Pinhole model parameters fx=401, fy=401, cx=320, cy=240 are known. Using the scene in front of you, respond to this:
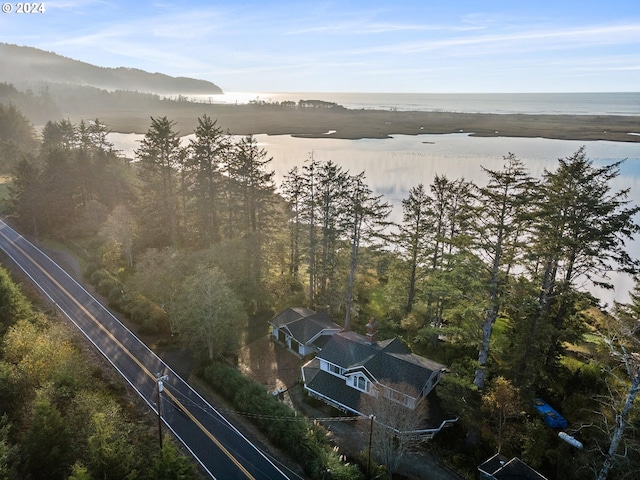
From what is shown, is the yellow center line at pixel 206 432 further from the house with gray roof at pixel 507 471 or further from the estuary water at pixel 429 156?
the estuary water at pixel 429 156

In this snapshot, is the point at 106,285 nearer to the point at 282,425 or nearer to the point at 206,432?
the point at 206,432

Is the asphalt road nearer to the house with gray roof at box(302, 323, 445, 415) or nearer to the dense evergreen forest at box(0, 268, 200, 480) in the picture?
the dense evergreen forest at box(0, 268, 200, 480)

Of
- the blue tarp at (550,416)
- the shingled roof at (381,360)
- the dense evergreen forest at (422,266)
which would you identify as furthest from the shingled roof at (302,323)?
the blue tarp at (550,416)


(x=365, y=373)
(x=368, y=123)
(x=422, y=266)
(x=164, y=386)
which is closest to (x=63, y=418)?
(x=164, y=386)

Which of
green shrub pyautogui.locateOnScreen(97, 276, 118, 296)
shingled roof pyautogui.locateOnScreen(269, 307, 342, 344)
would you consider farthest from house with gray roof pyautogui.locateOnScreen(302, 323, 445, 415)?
green shrub pyautogui.locateOnScreen(97, 276, 118, 296)

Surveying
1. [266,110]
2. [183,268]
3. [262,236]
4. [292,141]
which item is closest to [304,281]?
[262,236]
